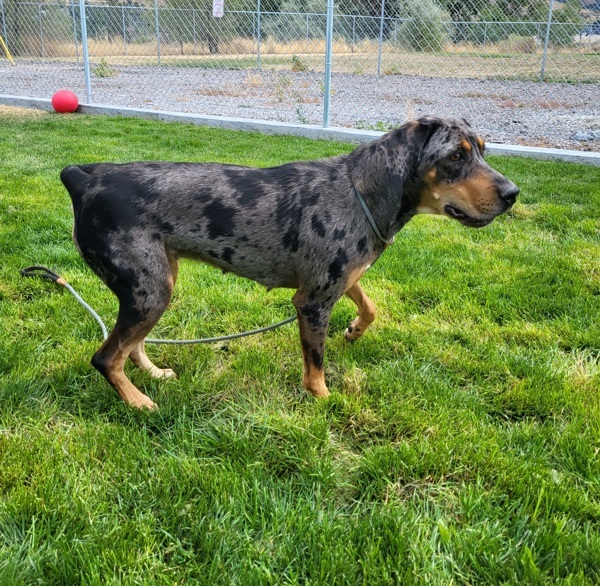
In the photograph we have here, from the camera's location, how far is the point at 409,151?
3074 mm

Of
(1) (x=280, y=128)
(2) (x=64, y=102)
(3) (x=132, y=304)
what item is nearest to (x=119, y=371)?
(3) (x=132, y=304)

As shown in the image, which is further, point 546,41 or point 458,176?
point 546,41

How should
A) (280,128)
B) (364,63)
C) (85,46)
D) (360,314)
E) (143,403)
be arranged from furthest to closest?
1. (364,63)
2. (85,46)
3. (280,128)
4. (360,314)
5. (143,403)

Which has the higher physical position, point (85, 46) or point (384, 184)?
point (85, 46)

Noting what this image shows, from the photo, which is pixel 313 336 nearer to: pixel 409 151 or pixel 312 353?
pixel 312 353

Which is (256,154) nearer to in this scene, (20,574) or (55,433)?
(55,433)

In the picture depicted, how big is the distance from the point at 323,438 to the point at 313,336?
61 cm

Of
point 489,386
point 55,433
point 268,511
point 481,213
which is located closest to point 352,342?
point 489,386

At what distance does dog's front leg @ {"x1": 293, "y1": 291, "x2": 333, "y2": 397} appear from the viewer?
328 cm

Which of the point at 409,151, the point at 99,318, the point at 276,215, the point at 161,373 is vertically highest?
the point at 409,151

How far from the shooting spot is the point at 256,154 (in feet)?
29.1

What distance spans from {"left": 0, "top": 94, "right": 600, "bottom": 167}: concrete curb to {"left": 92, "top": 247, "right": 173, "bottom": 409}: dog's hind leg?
7703 mm

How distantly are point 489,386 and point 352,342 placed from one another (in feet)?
3.11

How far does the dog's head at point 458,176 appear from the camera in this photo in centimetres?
304
